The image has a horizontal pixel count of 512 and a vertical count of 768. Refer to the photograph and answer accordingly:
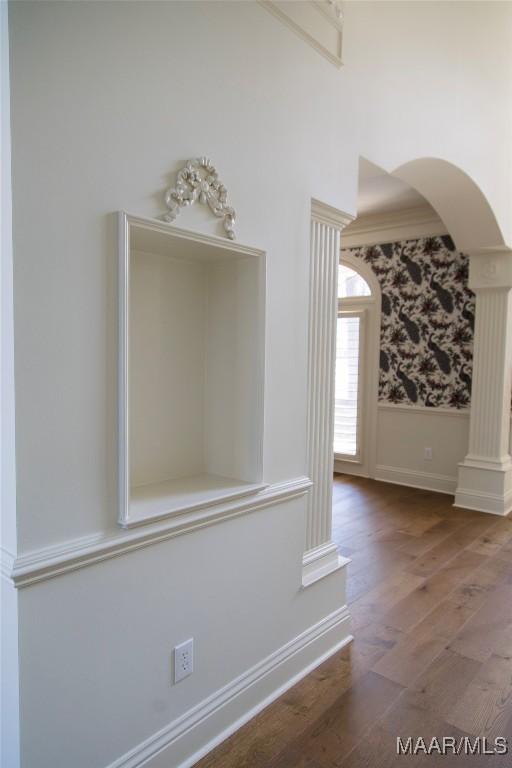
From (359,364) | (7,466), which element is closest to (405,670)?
(7,466)

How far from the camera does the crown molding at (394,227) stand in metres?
5.06

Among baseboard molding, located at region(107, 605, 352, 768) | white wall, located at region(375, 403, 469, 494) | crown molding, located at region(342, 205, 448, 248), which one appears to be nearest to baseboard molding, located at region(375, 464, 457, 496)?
white wall, located at region(375, 403, 469, 494)

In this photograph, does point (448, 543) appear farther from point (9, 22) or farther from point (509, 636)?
point (9, 22)

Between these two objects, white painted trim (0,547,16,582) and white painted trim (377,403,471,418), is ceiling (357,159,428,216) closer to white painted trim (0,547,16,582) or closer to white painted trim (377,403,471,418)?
white painted trim (377,403,471,418)

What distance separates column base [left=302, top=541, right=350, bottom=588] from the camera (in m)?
2.28

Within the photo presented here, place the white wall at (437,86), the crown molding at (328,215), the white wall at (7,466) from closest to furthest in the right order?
the white wall at (7,466) < the crown molding at (328,215) < the white wall at (437,86)

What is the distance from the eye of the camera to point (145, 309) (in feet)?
6.01

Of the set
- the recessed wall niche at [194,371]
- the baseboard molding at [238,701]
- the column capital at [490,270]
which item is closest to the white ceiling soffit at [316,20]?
the recessed wall niche at [194,371]

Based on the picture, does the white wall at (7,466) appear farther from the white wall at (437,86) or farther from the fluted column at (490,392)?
the fluted column at (490,392)

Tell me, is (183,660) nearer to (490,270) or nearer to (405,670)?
(405,670)

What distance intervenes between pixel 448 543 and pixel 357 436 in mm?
2061

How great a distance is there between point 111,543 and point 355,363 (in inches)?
183

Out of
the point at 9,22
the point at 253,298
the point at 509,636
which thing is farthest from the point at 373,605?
the point at 9,22

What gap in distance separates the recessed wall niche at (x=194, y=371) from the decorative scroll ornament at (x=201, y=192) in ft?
0.30
